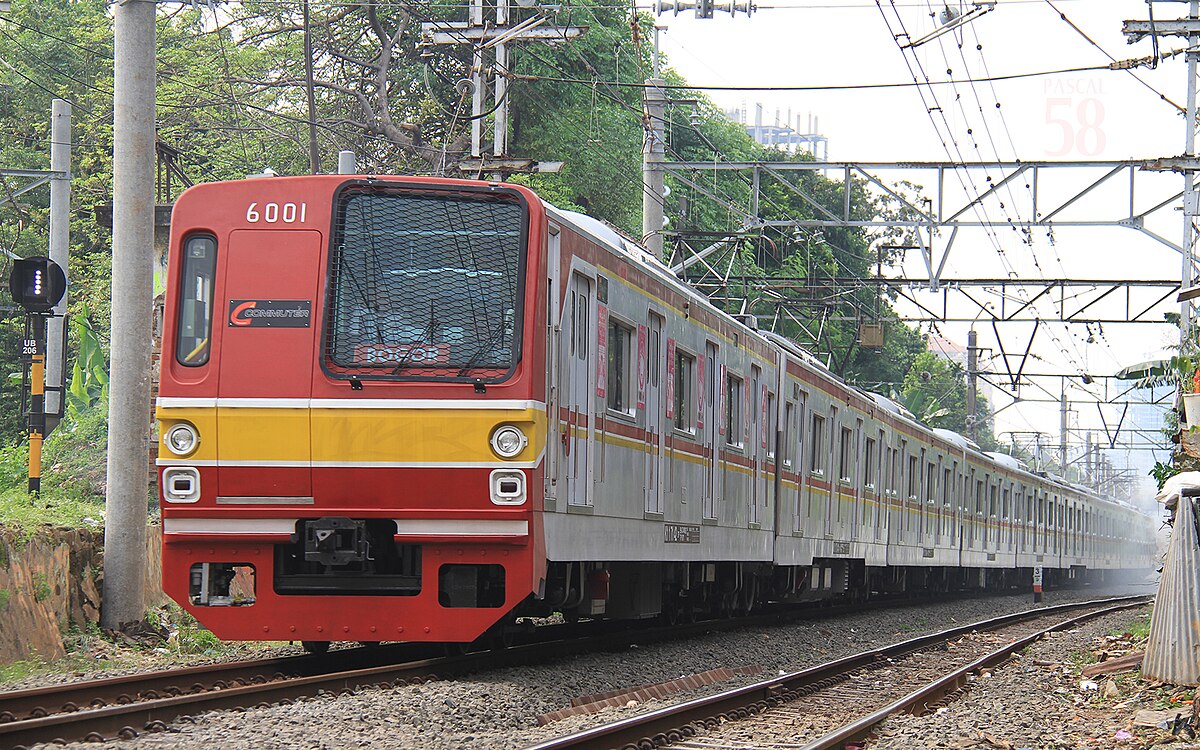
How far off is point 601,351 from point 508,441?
5.87 feet

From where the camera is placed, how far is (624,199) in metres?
40.7

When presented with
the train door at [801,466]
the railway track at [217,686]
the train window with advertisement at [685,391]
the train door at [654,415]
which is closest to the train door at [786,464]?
the train door at [801,466]

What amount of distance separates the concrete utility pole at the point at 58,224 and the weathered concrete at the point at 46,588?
8457 mm

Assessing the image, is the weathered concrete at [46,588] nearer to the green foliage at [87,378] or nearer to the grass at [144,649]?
the grass at [144,649]

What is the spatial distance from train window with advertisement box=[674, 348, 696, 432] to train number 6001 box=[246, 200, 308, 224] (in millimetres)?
4057

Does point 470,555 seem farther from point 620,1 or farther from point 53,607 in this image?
point 620,1

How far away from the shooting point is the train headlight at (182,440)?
912cm

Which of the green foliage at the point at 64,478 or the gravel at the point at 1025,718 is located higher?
the green foliage at the point at 64,478

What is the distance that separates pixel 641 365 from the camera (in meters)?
11.6

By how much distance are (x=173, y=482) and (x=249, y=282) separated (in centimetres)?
123

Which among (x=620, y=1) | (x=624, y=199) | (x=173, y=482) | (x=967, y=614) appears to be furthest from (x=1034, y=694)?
(x=620, y=1)

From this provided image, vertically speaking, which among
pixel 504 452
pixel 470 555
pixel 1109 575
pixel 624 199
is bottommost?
pixel 1109 575

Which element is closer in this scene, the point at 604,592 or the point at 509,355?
the point at 509,355

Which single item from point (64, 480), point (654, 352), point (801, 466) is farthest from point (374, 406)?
point (64, 480)
